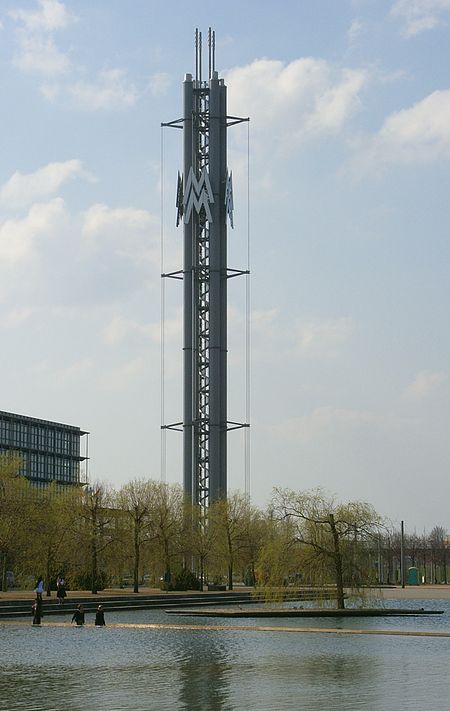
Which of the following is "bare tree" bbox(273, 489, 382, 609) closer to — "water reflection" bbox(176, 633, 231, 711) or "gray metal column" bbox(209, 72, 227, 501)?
"water reflection" bbox(176, 633, 231, 711)

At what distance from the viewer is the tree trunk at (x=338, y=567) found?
50.5 metres

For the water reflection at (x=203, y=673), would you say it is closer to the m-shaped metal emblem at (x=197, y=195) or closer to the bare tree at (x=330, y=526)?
the bare tree at (x=330, y=526)

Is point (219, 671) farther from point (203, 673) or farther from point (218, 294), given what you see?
point (218, 294)

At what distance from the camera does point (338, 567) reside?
51219mm

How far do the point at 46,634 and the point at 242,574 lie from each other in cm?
5519

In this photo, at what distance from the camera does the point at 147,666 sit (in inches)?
1169

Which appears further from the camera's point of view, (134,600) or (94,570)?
(94,570)

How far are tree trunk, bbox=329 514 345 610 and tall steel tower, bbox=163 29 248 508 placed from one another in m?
46.1

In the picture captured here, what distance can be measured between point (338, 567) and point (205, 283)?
5389cm

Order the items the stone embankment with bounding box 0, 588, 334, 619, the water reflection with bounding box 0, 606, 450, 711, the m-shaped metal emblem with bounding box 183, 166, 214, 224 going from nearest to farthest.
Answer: the water reflection with bounding box 0, 606, 450, 711
the stone embankment with bounding box 0, 588, 334, 619
the m-shaped metal emblem with bounding box 183, 166, 214, 224

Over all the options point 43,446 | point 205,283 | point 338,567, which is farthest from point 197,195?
point 43,446

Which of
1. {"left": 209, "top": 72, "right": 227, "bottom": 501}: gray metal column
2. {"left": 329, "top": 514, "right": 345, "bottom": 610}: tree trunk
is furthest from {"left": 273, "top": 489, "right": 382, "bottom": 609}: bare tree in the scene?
{"left": 209, "top": 72, "right": 227, "bottom": 501}: gray metal column

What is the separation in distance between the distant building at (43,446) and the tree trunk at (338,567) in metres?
100

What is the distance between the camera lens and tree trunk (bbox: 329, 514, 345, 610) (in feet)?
166
